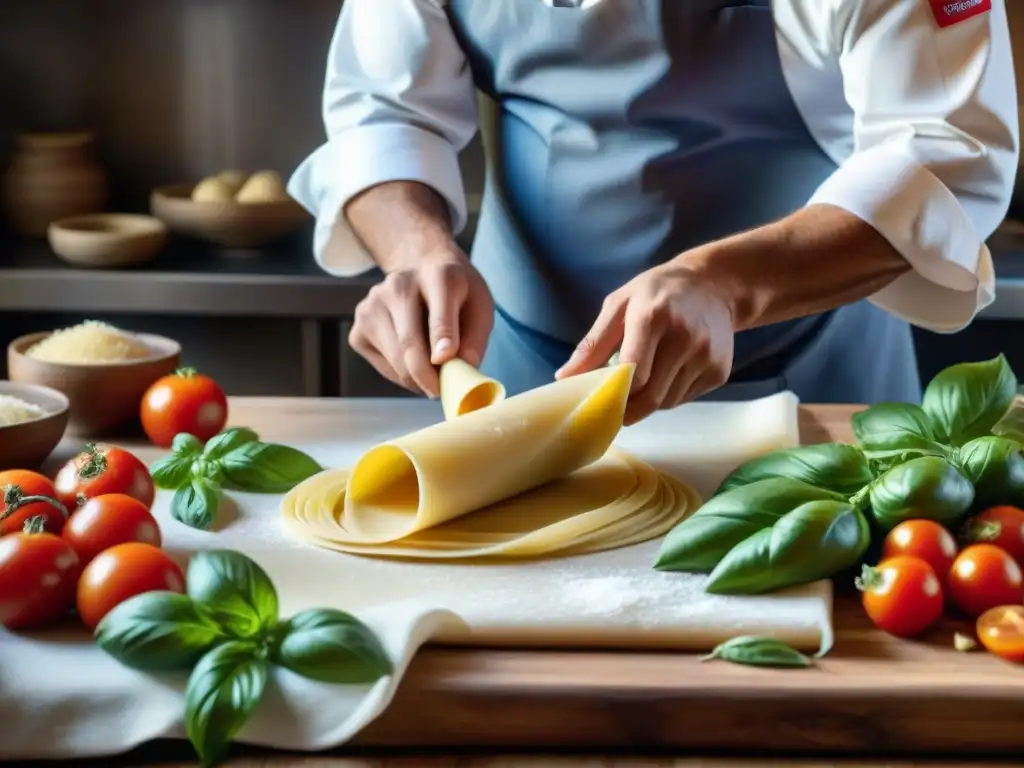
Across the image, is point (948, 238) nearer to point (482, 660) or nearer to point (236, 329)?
point (482, 660)

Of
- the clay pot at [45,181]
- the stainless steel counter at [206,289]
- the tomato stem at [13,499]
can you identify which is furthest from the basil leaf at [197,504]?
the clay pot at [45,181]

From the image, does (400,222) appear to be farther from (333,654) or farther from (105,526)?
(333,654)

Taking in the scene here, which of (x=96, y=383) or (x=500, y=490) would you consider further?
(x=96, y=383)

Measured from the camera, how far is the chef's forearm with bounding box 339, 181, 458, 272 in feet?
4.18

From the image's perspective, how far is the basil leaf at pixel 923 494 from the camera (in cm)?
88

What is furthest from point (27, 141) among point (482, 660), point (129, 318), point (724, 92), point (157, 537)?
point (482, 660)

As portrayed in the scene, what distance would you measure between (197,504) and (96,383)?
253 millimetres

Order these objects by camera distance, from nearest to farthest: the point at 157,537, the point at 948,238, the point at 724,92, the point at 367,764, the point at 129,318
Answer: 1. the point at 367,764
2. the point at 157,537
3. the point at 948,238
4. the point at 724,92
5. the point at 129,318

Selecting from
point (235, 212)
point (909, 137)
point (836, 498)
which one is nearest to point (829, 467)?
point (836, 498)

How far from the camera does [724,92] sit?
132cm

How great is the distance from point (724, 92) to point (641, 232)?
163mm

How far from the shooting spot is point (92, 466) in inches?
37.9

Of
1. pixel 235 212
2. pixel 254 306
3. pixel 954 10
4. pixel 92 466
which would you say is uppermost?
pixel 954 10

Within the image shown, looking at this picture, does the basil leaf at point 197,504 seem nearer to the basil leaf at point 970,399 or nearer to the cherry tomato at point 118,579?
the cherry tomato at point 118,579
